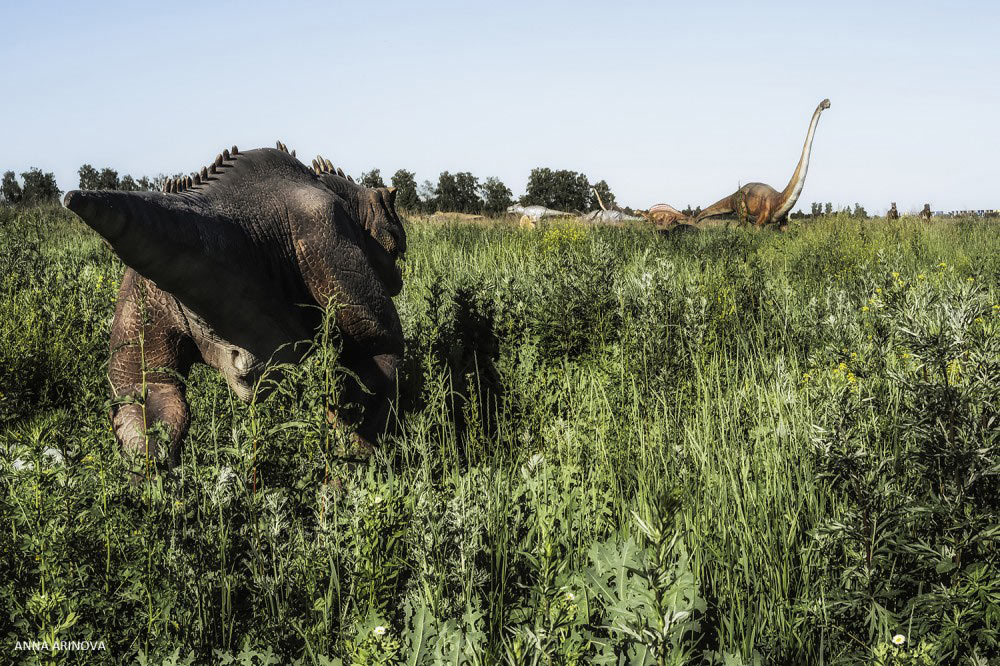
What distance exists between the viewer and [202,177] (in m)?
3.21

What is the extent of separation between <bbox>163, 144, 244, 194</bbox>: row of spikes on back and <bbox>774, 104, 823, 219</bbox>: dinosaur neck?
50.4 feet

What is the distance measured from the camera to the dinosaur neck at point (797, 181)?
648 inches

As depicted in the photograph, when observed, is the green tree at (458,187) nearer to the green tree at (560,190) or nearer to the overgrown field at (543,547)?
the green tree at (560,190)

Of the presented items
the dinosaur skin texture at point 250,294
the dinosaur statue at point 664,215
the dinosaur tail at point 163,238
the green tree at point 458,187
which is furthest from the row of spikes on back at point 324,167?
the green tree at point 458,187

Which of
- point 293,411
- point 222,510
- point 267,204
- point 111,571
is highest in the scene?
point 267,204

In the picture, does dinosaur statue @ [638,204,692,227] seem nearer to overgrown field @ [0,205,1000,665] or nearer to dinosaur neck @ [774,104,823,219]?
dinosaur neck @ [774,104,823,219]

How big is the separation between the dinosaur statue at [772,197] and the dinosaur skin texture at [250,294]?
1513cm

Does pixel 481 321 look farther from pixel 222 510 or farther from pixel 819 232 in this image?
pixel 819 232

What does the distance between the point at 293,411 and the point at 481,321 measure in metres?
3.20

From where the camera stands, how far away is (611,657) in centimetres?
165

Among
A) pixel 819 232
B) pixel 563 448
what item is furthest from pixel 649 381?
pixel 819 232

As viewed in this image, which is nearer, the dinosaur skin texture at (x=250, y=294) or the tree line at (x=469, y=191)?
the dinosaur skin texture at (x=250, y=294)

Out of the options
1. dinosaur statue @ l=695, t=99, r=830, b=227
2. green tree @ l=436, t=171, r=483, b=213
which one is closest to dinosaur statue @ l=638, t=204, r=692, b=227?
dinosaur statue @ l=695, t=99, r=830, b=227

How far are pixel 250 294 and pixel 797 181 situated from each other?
1673 centimetres
